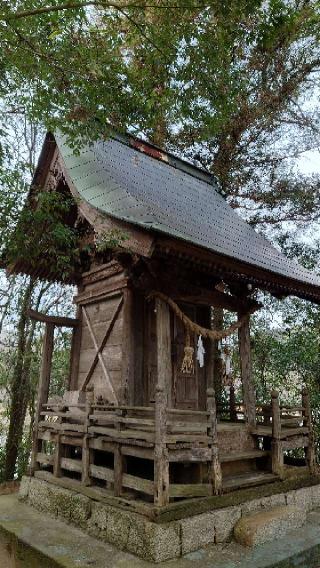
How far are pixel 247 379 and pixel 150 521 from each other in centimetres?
326

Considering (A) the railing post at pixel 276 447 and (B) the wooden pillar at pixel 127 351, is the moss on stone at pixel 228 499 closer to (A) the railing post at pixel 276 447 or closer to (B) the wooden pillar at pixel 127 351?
(A) the railing post at pixel 276 447

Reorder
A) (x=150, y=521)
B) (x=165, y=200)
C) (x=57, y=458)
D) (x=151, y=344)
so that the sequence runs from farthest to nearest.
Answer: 1. (x=165, y=200)
2. (x=151, y=344)
3. (x=57, y=458)
4. (x=150, y=521)

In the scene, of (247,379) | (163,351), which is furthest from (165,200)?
(247,379)

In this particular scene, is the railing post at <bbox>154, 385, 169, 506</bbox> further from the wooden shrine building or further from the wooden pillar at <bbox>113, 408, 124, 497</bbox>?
the wooden pillar at <bbox>113, 408, 124, 497</bbox>

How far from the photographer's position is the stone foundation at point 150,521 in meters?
4.53

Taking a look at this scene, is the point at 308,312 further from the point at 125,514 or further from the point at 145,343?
the point at 125,514

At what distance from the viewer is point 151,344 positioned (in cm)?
693

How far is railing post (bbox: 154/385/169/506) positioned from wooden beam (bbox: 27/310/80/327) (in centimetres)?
326

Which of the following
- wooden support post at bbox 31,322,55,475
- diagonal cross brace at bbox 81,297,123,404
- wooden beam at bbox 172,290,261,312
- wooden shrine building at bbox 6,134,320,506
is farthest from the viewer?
wooden support post at bbox 31,322,55,475

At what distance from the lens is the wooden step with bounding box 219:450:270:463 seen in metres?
5.83

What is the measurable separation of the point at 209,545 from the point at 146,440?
1.55 m

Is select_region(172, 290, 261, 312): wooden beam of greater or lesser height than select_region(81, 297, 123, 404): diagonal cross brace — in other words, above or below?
above

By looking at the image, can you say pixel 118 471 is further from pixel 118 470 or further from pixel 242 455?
pixel 242 455

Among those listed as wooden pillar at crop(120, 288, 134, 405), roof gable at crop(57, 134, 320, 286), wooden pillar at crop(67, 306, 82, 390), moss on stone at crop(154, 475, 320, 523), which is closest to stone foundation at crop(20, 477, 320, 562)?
moss on stone at crop(154, 475, 320, 523)
